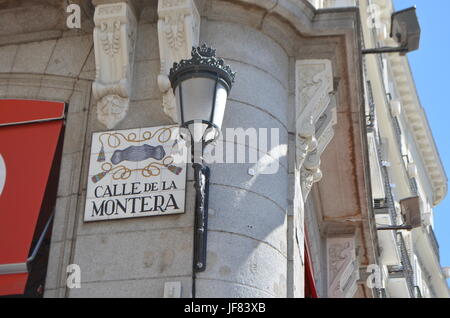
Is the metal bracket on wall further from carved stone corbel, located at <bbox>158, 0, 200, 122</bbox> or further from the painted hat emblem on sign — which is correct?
the painted hat emblem on sign

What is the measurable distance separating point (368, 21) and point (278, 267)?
1787cm

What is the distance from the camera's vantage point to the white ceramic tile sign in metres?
9.80

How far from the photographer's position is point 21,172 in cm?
1066

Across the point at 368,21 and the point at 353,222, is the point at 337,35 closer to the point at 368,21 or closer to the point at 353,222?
the point at 353,222

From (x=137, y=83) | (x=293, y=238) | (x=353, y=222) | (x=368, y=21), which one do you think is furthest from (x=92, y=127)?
(x=368, y=21)

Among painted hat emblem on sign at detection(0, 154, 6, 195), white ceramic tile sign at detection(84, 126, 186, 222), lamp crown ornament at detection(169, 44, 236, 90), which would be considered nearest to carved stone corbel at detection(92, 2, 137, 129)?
white ceramic tile sign at detection(84, 126, 186, 222)

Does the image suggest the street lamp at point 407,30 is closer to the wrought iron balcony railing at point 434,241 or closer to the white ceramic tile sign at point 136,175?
the white ceramic tile sign at point 136,175

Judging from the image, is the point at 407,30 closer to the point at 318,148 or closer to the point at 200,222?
the point at 318,148

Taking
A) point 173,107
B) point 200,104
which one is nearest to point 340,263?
point 173,107

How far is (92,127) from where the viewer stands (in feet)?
34.8

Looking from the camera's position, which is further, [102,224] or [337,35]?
[337,35]

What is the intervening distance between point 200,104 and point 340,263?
7117mm

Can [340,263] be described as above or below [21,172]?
above

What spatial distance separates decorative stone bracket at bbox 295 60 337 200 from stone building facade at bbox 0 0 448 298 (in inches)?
0.7
